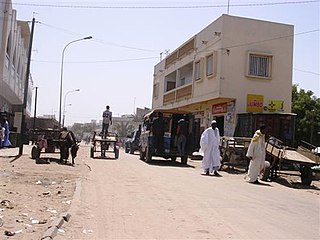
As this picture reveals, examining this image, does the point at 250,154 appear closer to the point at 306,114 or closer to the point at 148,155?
the point at 148,155

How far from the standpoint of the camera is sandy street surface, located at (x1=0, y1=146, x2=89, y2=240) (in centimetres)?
728

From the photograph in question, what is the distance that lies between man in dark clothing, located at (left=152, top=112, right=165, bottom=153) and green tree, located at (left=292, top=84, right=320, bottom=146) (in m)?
25.1

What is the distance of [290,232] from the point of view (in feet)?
25.5

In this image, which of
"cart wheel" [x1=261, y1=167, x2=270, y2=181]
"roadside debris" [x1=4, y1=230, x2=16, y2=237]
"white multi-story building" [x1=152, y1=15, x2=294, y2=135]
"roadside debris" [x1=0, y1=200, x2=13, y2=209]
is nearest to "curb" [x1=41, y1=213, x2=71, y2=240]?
"roadside debris" [x1=4, y1=230, x2=16, y2=237]

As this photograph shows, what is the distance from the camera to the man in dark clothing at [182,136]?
2320cm

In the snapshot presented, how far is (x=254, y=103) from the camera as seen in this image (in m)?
28.3

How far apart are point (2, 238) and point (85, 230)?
4.52 feet

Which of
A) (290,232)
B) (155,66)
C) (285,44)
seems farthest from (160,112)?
(155,66)

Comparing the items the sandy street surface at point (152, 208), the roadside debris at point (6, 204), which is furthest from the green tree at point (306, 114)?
the roadside debris at point (6, 204)

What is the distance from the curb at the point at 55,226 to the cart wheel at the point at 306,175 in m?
A: 10.7

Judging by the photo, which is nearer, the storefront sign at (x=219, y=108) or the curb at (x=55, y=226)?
the curb at (x=55, y=226)

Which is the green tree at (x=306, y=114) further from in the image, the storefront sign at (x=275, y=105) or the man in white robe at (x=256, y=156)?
the man in white robe at (x=256, y=156)

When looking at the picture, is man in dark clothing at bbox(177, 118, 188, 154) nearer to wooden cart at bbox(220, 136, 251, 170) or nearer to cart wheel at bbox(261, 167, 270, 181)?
wooden cart at bbox(220, 136, 251, 170)

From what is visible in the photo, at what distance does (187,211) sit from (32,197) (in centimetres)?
345
